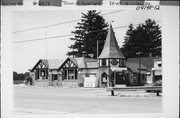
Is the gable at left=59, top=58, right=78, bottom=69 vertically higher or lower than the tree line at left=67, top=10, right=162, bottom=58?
lower

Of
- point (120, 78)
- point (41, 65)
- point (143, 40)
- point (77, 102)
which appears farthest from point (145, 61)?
point (41, 65)

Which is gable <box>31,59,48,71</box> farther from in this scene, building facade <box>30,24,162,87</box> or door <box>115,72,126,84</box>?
door <box>115,72,126,84</box>

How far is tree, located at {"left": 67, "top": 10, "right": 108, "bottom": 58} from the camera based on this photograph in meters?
8.02

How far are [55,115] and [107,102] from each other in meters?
1.35

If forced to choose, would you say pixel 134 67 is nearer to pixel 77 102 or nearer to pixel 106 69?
pixel 106 69

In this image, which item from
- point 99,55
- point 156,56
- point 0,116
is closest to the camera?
point 0,116

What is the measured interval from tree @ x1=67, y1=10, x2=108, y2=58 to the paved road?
0.91 metres

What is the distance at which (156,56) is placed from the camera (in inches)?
309

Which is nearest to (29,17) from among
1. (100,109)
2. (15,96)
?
(15,96)

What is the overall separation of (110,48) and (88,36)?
0.53 meters

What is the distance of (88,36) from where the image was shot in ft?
27.2

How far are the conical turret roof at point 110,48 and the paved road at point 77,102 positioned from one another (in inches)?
31.2

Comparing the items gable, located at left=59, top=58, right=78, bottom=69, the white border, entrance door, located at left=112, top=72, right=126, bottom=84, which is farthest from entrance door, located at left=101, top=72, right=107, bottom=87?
the white border

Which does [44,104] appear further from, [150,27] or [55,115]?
[150,27]
